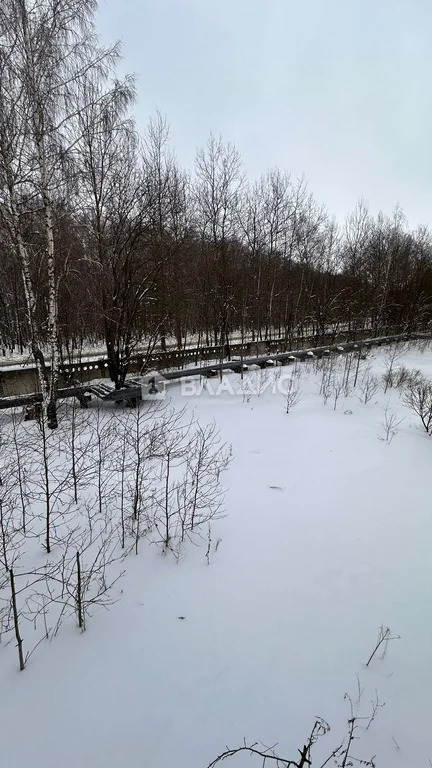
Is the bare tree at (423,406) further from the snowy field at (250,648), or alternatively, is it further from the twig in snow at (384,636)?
the twig in snow at (384,636)

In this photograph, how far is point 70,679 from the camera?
2.39 metres

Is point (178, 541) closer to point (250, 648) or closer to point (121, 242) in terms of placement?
point (250, 648)

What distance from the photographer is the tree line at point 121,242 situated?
620 cm

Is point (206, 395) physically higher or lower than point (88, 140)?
lower

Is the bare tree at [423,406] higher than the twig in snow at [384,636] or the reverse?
higher

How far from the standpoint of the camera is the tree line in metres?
6.20

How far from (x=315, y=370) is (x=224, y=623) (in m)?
10.2

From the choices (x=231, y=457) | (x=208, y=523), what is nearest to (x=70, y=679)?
(x=208, y=523)

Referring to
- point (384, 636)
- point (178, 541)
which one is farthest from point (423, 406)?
point (178, 541)

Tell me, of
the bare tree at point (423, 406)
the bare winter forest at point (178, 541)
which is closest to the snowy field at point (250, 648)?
the bare winter forest at point (178, 541)

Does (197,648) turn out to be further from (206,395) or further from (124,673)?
(206,395)

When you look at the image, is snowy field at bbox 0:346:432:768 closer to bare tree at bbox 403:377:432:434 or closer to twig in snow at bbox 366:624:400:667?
twig in snow at bbox 366:624:400:667

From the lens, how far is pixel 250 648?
2.70 m

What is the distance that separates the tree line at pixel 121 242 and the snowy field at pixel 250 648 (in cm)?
471
